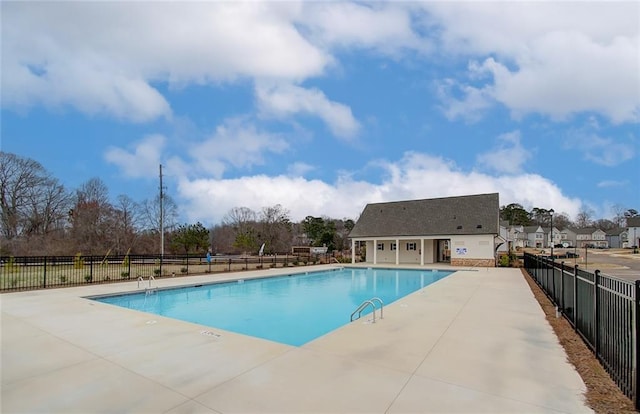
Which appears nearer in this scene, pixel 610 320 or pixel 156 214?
pixel 610 320

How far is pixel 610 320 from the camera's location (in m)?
4.38

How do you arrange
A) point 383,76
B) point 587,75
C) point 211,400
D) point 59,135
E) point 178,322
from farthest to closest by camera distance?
1. point 59,135
2. point 383,76
3. point 587,75
4. point 178,322
5. point 211,400

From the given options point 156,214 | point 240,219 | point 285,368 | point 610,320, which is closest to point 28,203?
point 156,214

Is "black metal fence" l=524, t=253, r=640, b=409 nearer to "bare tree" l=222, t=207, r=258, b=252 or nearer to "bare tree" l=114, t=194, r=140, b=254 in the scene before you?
"bare tree" l=114, t=194, r=140, b=254

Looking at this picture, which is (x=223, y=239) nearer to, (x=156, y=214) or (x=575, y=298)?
(x=156, y=214)

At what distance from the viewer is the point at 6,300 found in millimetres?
9633

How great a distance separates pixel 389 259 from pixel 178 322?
24.7 m

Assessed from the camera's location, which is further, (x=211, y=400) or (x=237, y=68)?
(x=237, y=68)

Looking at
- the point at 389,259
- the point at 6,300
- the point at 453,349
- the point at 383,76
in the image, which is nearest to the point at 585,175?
the point at 389,259

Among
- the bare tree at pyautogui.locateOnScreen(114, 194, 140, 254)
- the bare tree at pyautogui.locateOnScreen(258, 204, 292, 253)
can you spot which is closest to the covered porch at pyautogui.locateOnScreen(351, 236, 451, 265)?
the bare tree at pyautogui.locateOnScreen(258, 204, 292, 253)

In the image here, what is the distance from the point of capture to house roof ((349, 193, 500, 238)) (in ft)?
85.3

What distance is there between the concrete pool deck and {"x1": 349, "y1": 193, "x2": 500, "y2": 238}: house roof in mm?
19552

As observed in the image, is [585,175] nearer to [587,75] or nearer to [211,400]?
[587,75]

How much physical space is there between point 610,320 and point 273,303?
9.90 metres
